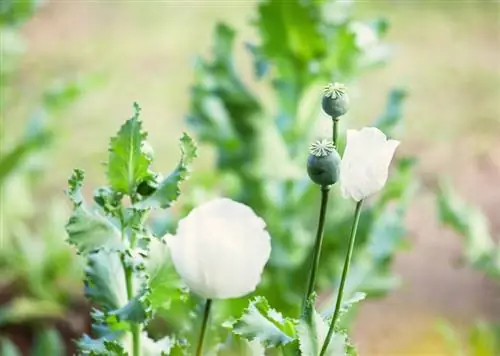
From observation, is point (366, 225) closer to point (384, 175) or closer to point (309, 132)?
point (309, 132)

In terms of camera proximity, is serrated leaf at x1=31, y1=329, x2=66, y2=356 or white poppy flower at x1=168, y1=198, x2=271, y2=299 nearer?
white poppy flower at x1=168, y1=198, x2=271, y2=299

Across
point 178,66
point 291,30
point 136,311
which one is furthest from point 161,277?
point 178,66

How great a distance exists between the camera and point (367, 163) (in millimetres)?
292

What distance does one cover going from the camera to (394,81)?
5.08 ft

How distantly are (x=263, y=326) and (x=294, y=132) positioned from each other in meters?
0.57

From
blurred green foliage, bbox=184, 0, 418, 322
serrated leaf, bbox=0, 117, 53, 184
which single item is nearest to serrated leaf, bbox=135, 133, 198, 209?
blurred green foliage, bbox=184, 0, 418, 322

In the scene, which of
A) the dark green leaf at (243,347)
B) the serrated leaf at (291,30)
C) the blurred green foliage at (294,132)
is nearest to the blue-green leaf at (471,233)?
the blurred green foliage at (294,132)

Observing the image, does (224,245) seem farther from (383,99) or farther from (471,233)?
(383,99)

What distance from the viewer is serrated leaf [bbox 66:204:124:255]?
0.33 metres

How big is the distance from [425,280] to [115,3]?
91 centimetres

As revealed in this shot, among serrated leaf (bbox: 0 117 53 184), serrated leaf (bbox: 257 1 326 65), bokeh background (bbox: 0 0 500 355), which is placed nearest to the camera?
serrated leaf (bbox: 257 1 326 65)

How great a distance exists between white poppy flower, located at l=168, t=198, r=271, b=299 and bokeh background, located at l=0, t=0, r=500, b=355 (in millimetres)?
793

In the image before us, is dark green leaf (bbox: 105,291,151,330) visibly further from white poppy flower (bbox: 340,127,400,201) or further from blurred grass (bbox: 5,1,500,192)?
blurred grass (bbox: 5,1,500,192)

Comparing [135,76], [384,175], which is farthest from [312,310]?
[135,76]
